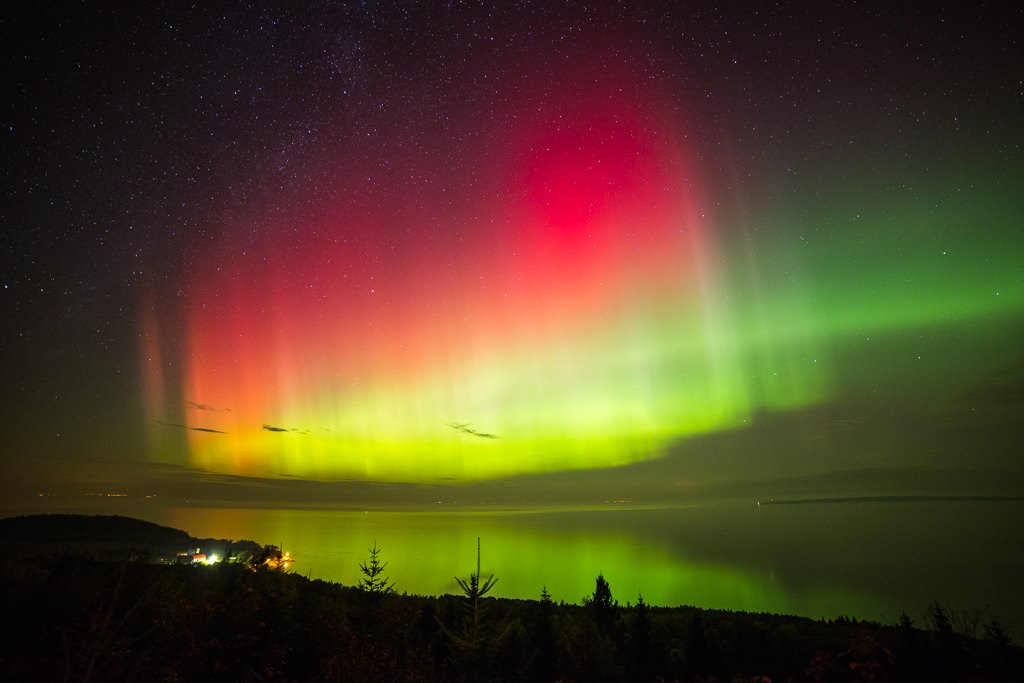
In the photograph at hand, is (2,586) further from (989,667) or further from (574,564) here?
(574,564)

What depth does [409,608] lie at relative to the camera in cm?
1747

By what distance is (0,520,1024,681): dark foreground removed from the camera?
10148 millimetres

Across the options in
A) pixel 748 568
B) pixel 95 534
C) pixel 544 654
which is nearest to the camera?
pixel 544 654

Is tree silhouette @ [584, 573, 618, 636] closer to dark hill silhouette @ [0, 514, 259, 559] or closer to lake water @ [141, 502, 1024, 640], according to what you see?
lake water @ [141, 502, 1024, 640]

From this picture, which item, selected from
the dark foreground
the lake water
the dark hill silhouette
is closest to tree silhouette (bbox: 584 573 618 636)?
the dark foreground

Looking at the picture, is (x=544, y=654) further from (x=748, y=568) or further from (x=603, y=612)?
(x=748, y=568)

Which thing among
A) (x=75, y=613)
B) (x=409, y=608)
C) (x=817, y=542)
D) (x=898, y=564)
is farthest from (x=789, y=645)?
(x=817, y=542)

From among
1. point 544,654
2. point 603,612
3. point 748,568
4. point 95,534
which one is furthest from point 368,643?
point 95,534

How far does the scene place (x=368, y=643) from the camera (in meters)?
13.9

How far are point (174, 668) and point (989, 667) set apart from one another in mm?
19907

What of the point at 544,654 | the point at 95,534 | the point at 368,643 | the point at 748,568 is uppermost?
the point at 368,643

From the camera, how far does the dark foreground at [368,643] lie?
10148 mm

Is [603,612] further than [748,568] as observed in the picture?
No

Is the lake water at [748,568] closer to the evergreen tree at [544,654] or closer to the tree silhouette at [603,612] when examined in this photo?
the tree silhouette at [603,612]
